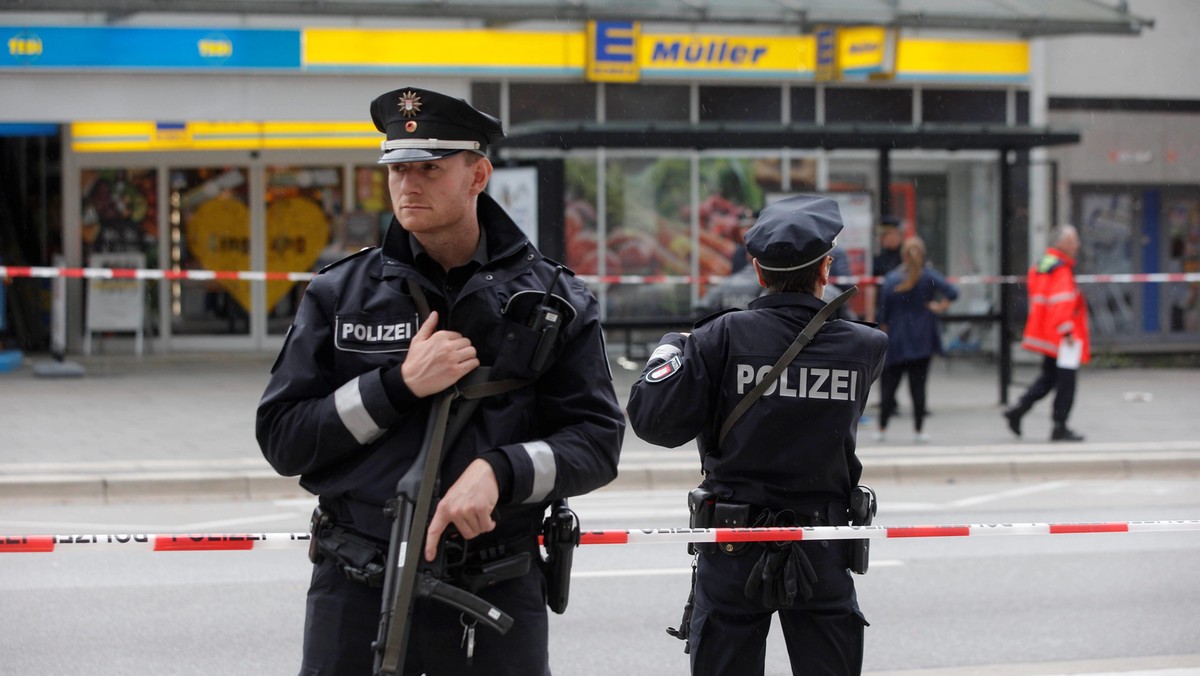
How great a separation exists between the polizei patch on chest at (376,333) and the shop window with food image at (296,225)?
1636 cm

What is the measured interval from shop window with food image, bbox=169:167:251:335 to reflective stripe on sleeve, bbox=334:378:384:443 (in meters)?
16.7

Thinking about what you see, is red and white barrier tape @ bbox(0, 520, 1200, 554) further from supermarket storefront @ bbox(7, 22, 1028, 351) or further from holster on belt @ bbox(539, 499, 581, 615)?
supermarket storefront @ bbox(7, 22, 1028, 351)

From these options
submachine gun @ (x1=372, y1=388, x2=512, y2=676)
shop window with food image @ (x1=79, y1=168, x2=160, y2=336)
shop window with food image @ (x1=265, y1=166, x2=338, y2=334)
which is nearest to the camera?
submachine gun @ (x1=372, y1=388, x2=512, y2=676)

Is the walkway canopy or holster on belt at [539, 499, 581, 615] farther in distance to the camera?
the walkway canopy

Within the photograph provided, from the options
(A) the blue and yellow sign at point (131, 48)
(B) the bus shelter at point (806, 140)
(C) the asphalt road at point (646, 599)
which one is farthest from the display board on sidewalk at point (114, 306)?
(C) the asphalt road at point (646, 599)

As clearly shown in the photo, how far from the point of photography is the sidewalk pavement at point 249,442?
382 inches

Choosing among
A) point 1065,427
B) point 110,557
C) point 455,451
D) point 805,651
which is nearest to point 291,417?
point 455,451

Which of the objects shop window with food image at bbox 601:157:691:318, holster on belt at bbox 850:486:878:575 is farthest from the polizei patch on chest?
shop window with food image at bbox 601:157:691:318

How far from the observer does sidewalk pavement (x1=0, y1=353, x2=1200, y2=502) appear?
9.71m

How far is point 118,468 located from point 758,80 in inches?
438

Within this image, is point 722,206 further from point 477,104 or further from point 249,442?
point 249,442

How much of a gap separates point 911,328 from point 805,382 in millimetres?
8462

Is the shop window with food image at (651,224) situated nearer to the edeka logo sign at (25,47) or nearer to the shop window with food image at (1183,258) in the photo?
the edeka logo sign at (25,47)

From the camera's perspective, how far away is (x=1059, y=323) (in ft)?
37.9
